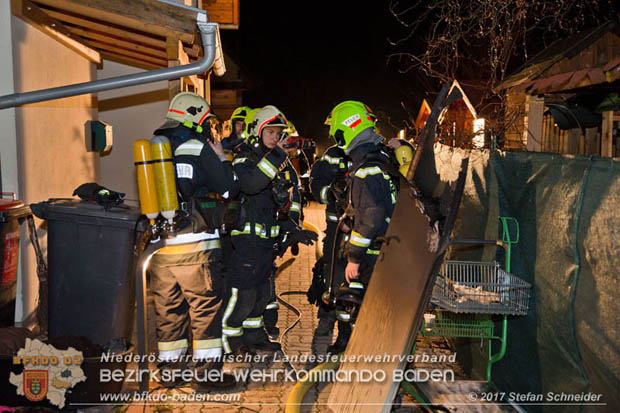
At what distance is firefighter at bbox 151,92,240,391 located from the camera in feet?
14.5

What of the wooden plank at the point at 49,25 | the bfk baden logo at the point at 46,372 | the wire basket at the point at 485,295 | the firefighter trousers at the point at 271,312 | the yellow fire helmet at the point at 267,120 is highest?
the wooden plank at the point at 49,25

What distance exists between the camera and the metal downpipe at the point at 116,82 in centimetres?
331

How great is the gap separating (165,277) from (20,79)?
244 centimetres

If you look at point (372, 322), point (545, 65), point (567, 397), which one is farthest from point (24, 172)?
point (545, 65)

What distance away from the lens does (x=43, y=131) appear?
582cm

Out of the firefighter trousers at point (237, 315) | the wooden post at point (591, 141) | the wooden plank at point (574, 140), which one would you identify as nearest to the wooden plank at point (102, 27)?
the firefighter trousers at point (237, 315)

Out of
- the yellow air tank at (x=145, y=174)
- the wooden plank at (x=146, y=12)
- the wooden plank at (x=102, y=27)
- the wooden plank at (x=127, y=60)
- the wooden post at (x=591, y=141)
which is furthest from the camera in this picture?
the wooden post at (x=591, y=141)

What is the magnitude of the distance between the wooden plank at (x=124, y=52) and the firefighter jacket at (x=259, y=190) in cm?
383

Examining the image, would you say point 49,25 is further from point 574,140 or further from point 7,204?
point 574,140

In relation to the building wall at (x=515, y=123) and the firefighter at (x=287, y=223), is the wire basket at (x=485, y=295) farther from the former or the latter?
the building wall at (x=515, y=123)

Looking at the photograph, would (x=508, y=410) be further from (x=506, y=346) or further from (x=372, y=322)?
(x=372, y=322)

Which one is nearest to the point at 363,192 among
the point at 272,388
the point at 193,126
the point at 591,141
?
the point at 193,126

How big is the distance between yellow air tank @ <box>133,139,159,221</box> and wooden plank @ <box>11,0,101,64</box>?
7.88 ft

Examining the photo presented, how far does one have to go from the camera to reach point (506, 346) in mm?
4375
